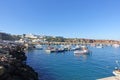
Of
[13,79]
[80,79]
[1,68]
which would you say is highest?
[1,68]

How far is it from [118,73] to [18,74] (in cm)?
1925

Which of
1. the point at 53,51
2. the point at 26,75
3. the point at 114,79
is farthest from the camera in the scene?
the point at 53,51

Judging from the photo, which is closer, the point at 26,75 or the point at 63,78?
the point at 26,75

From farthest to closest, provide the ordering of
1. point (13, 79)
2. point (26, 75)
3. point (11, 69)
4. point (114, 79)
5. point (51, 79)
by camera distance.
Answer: point (51, 79)
point (114, 79)
point (26, 75)
point (11, 69)
point (13, 79)

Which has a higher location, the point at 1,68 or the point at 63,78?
the point at 1,68

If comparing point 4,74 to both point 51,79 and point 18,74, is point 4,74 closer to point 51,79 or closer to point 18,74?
point 18,74

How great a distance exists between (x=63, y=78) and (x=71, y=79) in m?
1.79

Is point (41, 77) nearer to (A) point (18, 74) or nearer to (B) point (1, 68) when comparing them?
(A) point (18, 74)

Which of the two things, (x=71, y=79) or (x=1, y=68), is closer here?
(x=1, y=68)

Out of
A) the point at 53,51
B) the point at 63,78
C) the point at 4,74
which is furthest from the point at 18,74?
the point at 53,51

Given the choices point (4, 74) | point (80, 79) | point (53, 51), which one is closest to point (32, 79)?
point (4, 74)

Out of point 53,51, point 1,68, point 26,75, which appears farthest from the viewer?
point 53,51

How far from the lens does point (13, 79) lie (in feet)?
87.4

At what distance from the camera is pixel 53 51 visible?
11288 cm
